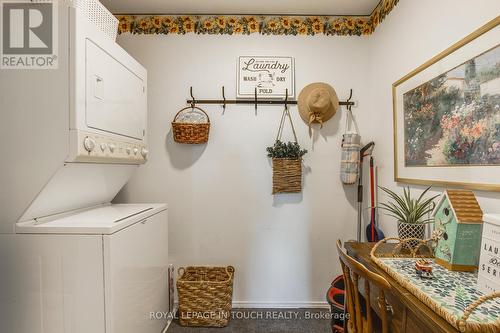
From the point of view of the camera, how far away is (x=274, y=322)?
2236mm

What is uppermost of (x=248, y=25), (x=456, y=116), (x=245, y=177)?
(x=248, y=25)

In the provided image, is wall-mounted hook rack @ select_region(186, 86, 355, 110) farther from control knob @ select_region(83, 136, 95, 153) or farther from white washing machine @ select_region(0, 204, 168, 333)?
white washing machine @ select_region(0, 204, 168, 333)

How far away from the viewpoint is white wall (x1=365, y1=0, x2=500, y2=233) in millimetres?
1281

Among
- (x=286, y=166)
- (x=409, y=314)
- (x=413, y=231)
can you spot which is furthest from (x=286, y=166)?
(x=409, y=314)

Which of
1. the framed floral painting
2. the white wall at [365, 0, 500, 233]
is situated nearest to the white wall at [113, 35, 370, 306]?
the white wall at [365, 0, 500, 233]

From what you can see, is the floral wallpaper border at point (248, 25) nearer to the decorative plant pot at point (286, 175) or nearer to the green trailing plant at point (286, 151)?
the green trailing plant at point (286, 151)

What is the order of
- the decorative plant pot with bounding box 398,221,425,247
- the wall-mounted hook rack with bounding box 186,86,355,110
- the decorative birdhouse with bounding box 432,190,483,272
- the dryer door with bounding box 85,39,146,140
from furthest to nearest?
the wall-mounted hook rack with bounding box 186,86,355,110, the decorative plant pot with bounding box 398,221,425,247, the dryer door with bounding box 85,39,146,140, the decorative birdhouse with bounding box 432,190,483,272

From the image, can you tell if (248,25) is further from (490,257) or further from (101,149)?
(490,257)

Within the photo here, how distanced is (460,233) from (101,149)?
A: 1718 mm

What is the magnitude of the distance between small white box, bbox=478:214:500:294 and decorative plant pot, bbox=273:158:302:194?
1418mm

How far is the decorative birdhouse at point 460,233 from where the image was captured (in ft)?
3.65

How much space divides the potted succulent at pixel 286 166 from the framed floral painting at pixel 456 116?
0.77m

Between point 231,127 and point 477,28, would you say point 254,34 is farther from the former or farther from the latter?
point 477,28

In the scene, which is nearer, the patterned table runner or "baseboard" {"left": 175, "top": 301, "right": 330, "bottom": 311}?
the patterned table runner
